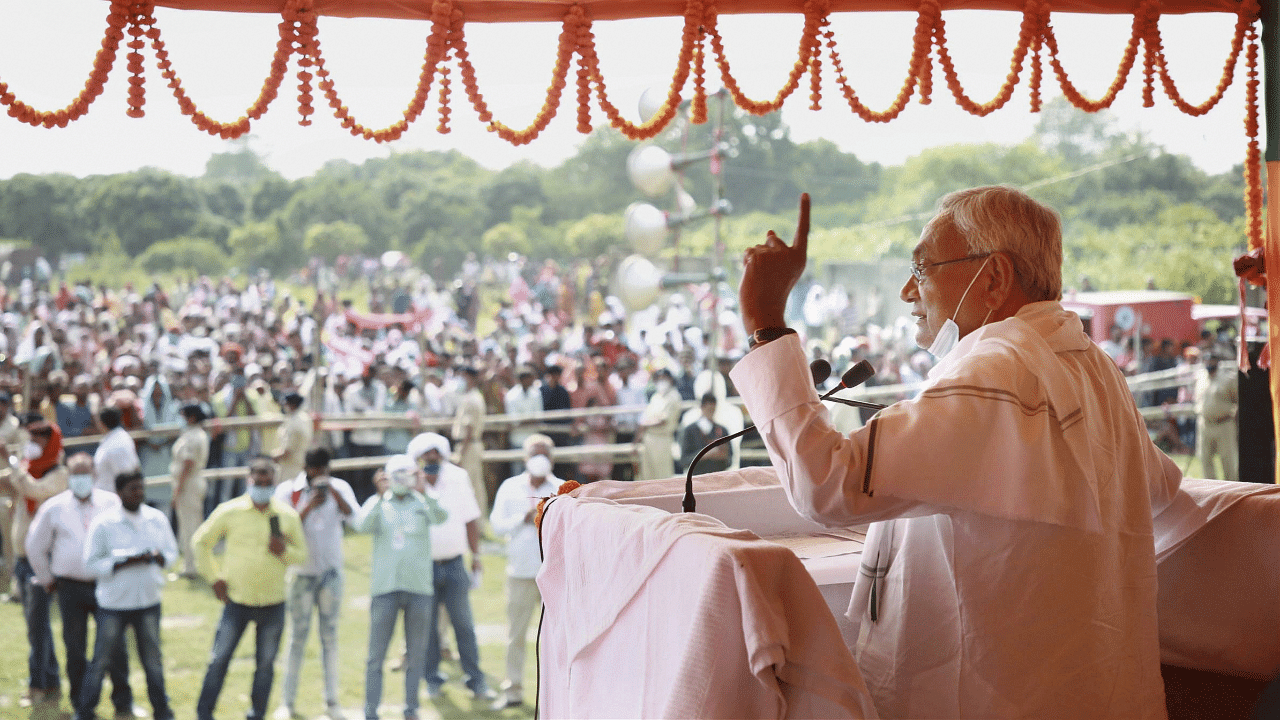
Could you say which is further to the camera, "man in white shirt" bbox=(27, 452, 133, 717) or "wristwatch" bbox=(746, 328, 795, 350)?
"man in white shirt" bbox=(27, 452, 133, 717)

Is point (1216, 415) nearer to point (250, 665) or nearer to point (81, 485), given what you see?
point (250, 665)

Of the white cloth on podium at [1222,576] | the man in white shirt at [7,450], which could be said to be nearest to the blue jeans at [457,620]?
the man in white shirt at [7,450]

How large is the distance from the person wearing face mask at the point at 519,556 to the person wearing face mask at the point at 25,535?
2.33 meters

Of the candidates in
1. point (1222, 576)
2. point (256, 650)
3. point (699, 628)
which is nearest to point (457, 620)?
point (256, 650)

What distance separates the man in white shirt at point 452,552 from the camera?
5.48 meters

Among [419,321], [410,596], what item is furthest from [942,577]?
[419,321]

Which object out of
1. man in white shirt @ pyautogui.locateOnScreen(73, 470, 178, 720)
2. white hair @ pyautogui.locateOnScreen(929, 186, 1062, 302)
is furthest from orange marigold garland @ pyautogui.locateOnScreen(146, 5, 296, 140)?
man in white shirt @ pyautogui.locateOnScreen(73, 470, 178, 720)

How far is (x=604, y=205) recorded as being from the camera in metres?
15.9

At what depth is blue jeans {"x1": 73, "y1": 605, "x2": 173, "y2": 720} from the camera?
4.96 m

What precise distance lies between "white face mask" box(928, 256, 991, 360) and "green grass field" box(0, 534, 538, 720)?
4.62 m

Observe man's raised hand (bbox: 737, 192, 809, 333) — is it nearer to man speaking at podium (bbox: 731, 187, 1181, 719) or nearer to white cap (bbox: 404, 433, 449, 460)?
man speaking at podium (bbox: 731, 187, 1181, 719)

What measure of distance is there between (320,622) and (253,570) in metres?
0.61

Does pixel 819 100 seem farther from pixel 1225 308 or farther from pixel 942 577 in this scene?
pixel 1225 308

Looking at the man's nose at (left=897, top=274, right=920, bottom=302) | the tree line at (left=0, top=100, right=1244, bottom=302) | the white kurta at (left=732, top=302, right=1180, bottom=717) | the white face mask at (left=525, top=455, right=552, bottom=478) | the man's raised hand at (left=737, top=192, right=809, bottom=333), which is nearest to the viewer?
the white kurta at (left=732, top=302, right=1180, bottom=717)
